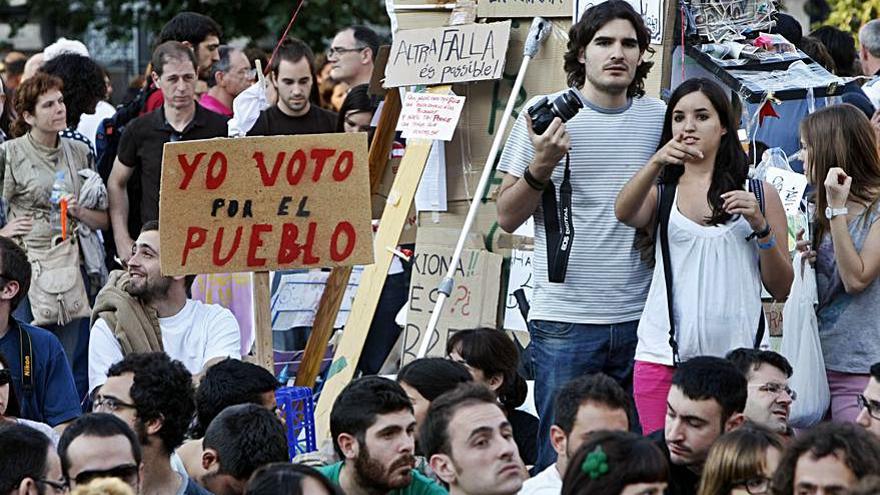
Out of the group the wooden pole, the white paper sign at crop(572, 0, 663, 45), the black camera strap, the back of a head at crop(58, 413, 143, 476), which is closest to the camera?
the back of a head at crop(58, 413, 143, 476)

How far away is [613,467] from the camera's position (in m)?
4.90

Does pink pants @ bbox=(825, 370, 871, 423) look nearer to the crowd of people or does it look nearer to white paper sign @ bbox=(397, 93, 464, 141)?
the crowd of people

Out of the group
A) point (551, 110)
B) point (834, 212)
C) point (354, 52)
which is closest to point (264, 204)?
point (551, 110)

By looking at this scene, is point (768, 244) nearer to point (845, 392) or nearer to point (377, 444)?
point (845, 392)

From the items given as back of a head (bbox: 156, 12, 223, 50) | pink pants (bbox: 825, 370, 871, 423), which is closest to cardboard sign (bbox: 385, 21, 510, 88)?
back of a head (bbox: 156, 12, 223, 50)

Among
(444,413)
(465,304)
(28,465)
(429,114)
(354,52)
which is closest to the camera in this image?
(28,465)

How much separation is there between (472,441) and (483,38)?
356cm

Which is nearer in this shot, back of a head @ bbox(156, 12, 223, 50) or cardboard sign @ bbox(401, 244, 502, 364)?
cardboard sign @ bbox(401, 244, 502, 364)

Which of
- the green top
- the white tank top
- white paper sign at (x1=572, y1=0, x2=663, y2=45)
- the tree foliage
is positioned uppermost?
the tree foliage

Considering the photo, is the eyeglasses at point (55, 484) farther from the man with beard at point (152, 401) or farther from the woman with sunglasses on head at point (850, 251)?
the woman with sunglasses on head at point (850, 251)

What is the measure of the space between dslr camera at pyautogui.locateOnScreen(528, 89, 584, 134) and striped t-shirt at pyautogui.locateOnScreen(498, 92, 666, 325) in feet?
0.41

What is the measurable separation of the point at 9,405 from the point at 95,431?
111 cm

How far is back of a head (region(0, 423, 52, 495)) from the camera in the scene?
5.25m

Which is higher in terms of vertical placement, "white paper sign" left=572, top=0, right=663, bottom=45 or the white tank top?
"white paper sign" left=572, top=0, right=663, bottom=45
